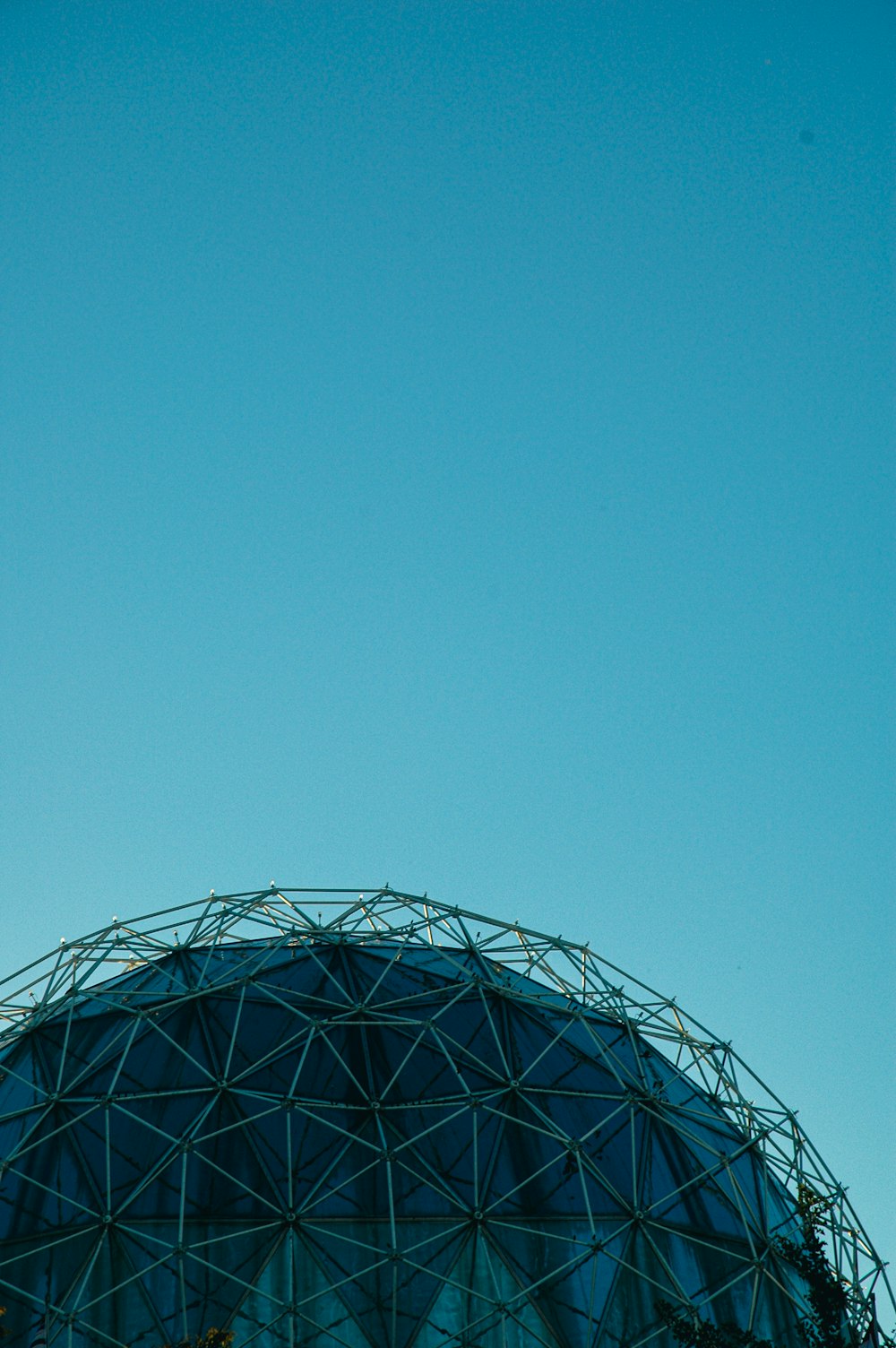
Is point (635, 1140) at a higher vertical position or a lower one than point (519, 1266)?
higher

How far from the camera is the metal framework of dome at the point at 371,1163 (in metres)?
33.8

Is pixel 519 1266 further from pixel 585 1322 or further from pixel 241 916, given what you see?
pixel 241 916

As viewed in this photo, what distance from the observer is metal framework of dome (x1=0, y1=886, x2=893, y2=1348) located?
3384 cm

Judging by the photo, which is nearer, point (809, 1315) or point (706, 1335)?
point (706, 1335)

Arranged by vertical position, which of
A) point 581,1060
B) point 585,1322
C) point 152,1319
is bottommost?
point 152,1319

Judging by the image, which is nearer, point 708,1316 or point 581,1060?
point 708,1316

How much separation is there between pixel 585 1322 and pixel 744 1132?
8560 millimetres

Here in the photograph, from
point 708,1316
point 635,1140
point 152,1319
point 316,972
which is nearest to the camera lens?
point 152,1319

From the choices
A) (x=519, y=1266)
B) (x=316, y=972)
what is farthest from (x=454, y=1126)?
(x=316, y=972)

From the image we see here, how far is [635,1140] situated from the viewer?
1529 inches

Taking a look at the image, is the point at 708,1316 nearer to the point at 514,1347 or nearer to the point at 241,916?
the point at 514,1347

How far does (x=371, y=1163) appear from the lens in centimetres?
3569

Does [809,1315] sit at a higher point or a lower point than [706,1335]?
higher

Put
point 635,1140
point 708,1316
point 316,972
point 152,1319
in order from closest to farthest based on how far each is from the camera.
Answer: point 152,1319, point 708,1316, point 635,1140, point 316,972
